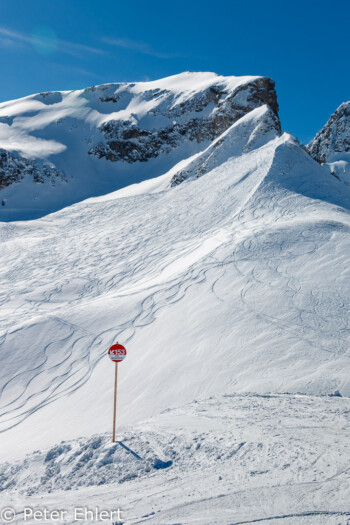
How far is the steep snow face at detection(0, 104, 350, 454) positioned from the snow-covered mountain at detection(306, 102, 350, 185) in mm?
77291

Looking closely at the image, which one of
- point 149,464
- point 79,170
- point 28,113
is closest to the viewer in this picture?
point 149,464

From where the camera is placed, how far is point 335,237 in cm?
1427

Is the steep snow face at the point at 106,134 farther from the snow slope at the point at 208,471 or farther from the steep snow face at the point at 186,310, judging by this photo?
the snow slope at the point at 208,471

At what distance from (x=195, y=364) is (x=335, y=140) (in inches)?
4011

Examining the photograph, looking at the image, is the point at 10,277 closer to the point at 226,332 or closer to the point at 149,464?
the point at 226,332

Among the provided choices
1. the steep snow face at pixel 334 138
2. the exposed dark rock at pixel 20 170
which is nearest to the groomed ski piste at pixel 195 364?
the exposed dark rock at pixel 20 170

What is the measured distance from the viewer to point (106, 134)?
6019cm

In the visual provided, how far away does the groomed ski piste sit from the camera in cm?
493

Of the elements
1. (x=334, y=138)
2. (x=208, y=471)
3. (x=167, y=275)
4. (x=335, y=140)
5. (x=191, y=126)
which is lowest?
(x=208, y=471)

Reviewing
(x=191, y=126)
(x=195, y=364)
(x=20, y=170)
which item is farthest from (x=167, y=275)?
(x=191, y=126)

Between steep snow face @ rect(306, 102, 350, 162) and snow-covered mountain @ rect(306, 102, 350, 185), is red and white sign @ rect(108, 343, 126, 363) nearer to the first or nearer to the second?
snow-covered mountain @ rect(306, 102, 350, 185)

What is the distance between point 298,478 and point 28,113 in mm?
70807

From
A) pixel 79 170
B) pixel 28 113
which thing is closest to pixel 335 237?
pixel 79 170

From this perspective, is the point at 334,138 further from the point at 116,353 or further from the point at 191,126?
the point at 116,353
